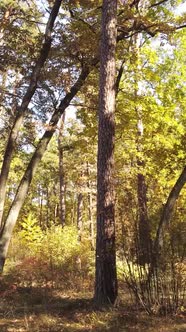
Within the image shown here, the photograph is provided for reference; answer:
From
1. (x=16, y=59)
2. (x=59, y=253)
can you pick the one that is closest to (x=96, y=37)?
(x=16, y=59)

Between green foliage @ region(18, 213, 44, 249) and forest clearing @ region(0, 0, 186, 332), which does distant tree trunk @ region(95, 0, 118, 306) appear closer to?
forest clearing @ region(0, 0, 186, 332)

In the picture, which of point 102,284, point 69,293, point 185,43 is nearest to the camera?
point 102,284

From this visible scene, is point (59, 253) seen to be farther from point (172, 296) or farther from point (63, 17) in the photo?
point (63, 17)

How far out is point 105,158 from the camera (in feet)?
21.9

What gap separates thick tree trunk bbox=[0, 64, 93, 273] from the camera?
930 cm

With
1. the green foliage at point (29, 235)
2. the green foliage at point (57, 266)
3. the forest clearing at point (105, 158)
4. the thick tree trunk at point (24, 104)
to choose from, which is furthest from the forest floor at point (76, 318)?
the green foliage at point (29, 235)

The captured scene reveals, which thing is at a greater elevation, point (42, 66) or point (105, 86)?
point (42, 66)

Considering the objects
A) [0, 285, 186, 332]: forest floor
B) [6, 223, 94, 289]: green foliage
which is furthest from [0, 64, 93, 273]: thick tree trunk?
[0, 285, 186, 332]: forest floor

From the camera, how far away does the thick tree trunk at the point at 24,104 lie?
9836 mm

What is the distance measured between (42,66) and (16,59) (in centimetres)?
121

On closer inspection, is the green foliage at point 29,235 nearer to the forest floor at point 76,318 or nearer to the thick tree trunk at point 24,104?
the thick tree trunk at point 24,104

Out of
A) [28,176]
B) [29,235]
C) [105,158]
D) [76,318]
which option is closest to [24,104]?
[28,176]

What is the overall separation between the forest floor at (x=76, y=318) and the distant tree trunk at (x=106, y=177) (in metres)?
0.41

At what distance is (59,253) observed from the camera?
A: 10.4 meters
